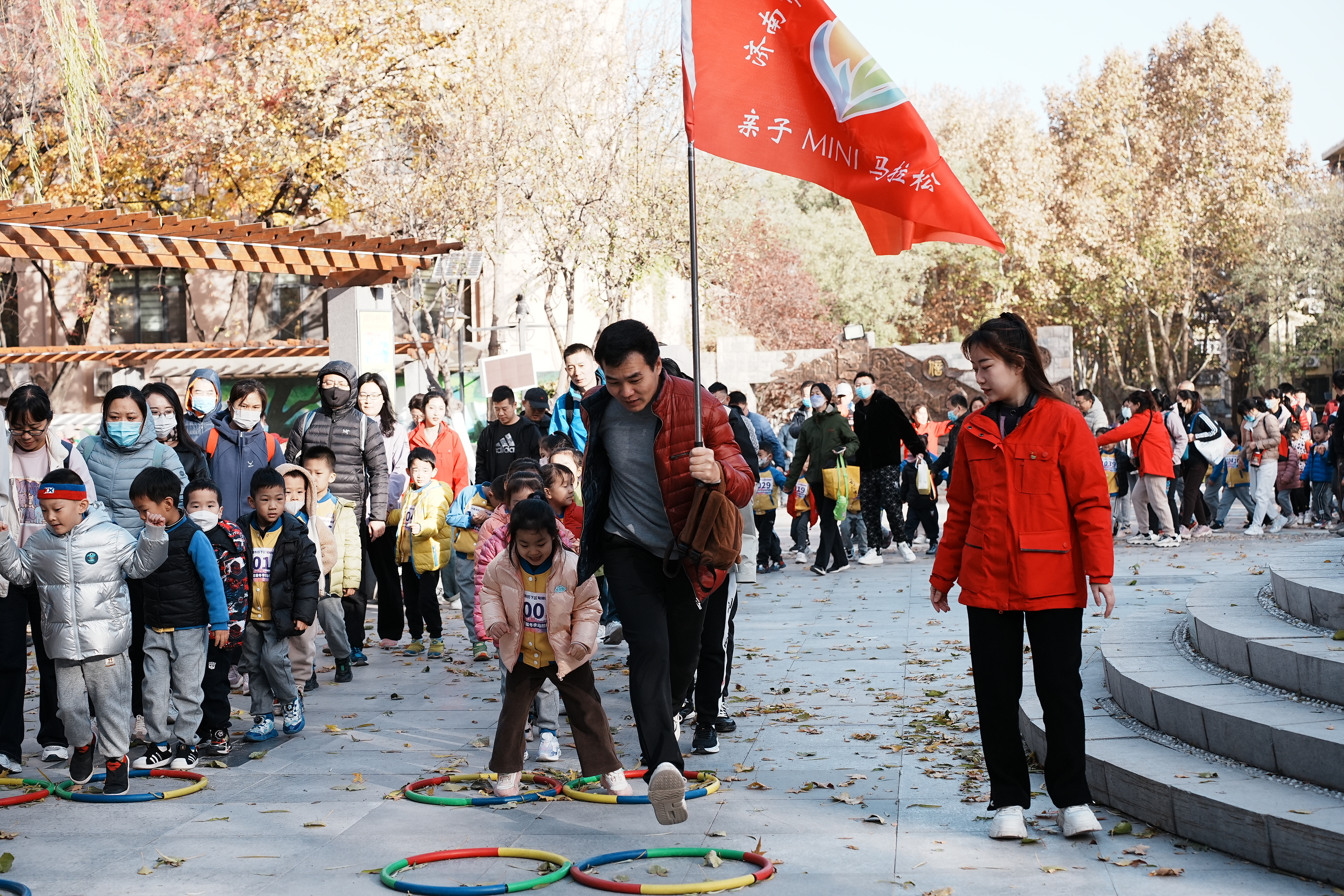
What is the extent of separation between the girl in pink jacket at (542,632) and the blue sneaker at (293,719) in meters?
1.77

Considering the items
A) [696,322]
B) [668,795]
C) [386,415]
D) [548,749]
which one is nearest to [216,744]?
[548,749]

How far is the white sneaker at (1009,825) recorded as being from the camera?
509cm

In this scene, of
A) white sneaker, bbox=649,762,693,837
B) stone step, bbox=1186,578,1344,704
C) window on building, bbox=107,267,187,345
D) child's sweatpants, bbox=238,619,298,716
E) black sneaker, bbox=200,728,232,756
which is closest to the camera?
white sneaker, bbox=649,762,693,837

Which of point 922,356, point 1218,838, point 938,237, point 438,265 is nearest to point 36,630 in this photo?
point 938,237

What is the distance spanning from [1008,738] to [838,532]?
33.1 feet

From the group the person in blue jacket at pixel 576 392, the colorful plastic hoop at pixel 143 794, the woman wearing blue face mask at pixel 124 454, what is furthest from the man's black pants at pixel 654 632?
the woman wearing blue face mask at pixel 124 454

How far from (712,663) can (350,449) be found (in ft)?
13.4

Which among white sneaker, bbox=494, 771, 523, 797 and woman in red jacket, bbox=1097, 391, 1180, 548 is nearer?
white sneaker, bbox=494, 771, 523, 797

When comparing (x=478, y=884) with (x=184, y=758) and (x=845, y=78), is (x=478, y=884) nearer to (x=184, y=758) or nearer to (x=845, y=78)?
(x=184, y=758)

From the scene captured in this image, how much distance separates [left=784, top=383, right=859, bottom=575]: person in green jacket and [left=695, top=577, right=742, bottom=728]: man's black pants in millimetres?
7863

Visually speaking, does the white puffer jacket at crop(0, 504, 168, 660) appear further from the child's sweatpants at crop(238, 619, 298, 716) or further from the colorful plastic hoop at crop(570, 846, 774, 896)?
the colorful plastic hoop at crop(570, 846, 774, 896)

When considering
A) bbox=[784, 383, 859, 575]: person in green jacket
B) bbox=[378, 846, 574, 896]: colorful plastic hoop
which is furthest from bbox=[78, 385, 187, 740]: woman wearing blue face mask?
bbox=[784, 383, 859, 575]: person in green jacket

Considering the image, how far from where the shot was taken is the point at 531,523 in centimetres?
613

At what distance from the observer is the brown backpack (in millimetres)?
5371
